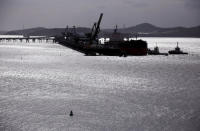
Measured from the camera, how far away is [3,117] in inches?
1763

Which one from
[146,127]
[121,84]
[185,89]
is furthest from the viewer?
[121,84]

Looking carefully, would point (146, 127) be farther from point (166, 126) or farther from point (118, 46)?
point (118, 46)

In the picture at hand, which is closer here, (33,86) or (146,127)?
(146,127)

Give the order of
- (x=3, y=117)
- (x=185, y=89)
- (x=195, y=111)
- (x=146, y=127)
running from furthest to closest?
(x=185, y=89) < (x=195, y=111) < (x=3, y=117) < (x=146, y=127)

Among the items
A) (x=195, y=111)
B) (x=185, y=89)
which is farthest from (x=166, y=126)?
(x=185, y=89)

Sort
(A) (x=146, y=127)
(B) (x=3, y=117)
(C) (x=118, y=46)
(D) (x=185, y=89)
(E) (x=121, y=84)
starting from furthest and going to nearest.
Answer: (C) (x=118, y=46)
(E) (x=121, y=84)
(D) (x=185, y=89)
(B) (x=3, y=117)
(A) (x=146, y=127)

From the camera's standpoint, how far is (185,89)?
70.8 meters

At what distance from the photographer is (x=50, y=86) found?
73.4 meters

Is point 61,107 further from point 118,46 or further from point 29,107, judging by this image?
point 118,46

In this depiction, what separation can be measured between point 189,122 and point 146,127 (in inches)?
222

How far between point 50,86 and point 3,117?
2873 cm

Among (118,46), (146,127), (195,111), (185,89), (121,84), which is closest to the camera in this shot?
(146,127)

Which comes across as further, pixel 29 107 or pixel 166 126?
pixel 29 107

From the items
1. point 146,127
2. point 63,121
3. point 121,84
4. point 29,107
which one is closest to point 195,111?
point 146,127
